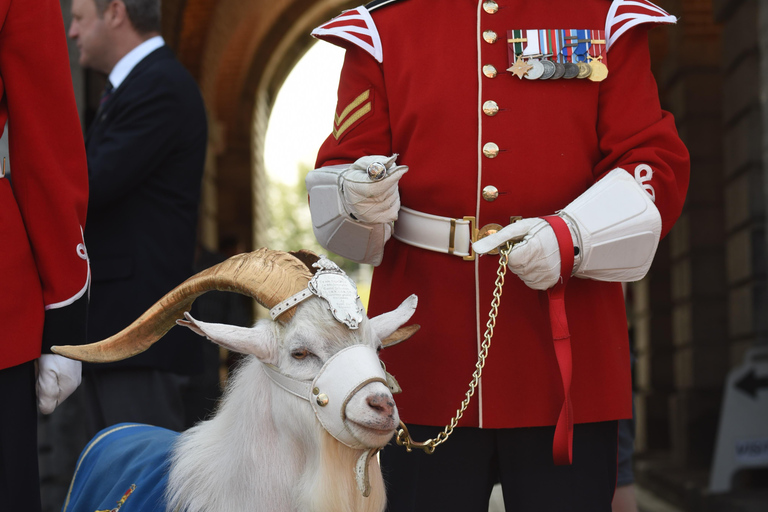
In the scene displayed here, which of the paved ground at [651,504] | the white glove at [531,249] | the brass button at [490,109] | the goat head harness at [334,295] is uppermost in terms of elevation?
the brass button at [490,109]

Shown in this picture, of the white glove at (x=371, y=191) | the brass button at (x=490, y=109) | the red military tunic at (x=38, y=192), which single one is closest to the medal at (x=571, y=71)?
the brass button at (x=490, y=109)

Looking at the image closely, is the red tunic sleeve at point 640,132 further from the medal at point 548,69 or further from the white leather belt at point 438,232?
the white leather belt at point 438,232

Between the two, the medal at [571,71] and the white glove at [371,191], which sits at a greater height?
the medal at [571,71]

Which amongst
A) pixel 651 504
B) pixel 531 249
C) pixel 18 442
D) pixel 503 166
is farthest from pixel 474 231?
pixel 651 504

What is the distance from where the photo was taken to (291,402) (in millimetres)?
2646

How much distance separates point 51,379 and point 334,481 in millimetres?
760

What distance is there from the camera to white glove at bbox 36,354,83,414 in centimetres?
262

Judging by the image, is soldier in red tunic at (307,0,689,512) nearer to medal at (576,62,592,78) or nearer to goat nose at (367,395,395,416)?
medal at (576,62,592,78)

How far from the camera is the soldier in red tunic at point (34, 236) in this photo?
250 centimetres

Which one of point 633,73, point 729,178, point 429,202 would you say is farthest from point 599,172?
point 729,178

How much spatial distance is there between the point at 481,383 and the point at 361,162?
0.65 m

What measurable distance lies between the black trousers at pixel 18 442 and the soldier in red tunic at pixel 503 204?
2.77ft

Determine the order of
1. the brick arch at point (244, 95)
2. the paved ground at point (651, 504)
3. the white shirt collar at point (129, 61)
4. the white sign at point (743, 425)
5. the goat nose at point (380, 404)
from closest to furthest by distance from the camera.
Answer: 1. the goat nose at point (380, 404)
2. the white shirt collar at point (129, 61)
3. the white sign at point (743, 425)
4. the paved ground at point (651, 504)
5. the brick arch at point (244, 95)

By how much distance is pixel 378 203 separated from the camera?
8.37 ft
